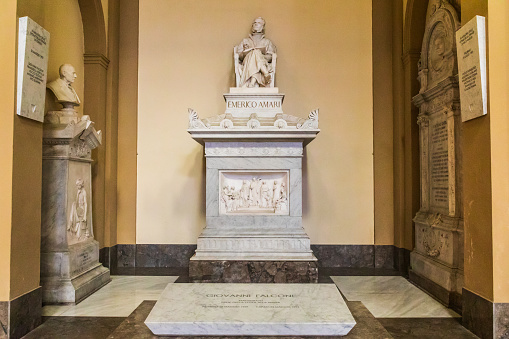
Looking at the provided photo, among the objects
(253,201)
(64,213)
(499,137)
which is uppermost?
(499,137)

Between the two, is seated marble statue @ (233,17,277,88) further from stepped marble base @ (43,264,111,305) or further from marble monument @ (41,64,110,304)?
stepped marble base @ (43,264,111,305)

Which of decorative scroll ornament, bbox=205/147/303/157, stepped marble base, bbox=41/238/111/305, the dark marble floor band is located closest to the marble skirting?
the dark marble floor band

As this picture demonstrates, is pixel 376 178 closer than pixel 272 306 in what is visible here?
No

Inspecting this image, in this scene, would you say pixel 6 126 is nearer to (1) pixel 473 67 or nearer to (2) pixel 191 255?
(2) pixel 191 255

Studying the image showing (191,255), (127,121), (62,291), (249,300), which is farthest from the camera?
(127,121)

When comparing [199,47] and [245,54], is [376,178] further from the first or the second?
[199,47]

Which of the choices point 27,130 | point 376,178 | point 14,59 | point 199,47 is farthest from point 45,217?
point 376,178

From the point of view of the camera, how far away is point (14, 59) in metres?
3.16

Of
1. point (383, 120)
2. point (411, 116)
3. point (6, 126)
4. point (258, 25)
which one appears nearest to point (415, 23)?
point (411, 116)

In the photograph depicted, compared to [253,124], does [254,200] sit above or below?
below

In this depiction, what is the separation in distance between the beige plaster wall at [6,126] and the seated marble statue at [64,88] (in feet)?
4.14

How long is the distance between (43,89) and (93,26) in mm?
2388

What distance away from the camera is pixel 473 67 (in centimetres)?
337

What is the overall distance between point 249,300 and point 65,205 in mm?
2614
